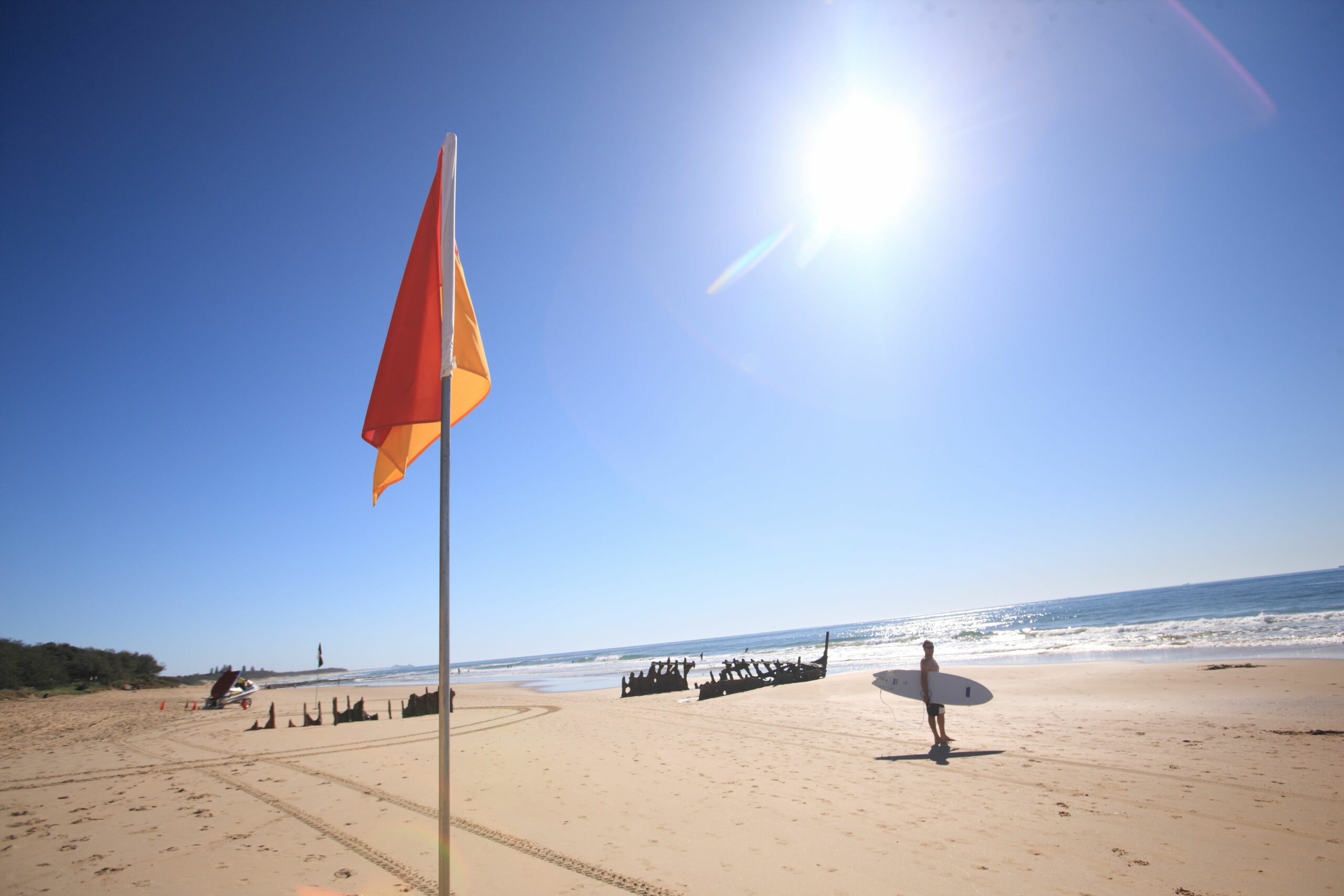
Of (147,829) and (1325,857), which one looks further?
(147,829)

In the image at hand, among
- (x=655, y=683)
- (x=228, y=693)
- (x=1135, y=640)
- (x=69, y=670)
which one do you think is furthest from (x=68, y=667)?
(x=1135, y=640)

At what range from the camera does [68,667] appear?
43.2m

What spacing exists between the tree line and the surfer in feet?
153

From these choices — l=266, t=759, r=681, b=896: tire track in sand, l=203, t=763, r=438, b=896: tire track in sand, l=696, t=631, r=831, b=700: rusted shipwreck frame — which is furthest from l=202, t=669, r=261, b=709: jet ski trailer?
l=266, t=759, r=681, b=896: tire track in sand

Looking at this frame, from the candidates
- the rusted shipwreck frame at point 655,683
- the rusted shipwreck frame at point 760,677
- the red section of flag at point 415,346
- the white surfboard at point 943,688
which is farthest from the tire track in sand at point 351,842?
the rusted shipwreck frame at point 655,683

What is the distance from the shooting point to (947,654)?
1396 inches

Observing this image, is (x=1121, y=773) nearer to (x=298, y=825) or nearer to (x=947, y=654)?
(x=298, y=825)

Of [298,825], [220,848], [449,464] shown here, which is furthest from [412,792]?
[449,464]

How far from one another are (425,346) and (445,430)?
2.54 feet

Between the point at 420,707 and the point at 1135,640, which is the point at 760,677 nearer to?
the point at 420,707

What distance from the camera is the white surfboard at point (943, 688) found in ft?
45.8

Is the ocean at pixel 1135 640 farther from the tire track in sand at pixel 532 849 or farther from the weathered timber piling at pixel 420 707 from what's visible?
the tire track in sand at pixel 532 849

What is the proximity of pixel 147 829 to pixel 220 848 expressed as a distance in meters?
1.61

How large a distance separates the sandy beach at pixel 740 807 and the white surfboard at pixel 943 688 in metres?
0.45
